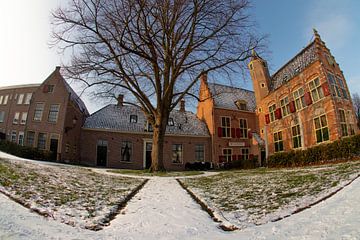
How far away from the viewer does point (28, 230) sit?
6.90ft

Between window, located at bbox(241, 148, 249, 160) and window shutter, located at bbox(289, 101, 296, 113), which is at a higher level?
window shutter, located at bbox(289, 101, 296, 113)

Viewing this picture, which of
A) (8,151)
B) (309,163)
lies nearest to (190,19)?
(309,163)

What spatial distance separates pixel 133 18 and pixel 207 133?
18.5m

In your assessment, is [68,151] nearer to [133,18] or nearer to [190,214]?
[133,18]

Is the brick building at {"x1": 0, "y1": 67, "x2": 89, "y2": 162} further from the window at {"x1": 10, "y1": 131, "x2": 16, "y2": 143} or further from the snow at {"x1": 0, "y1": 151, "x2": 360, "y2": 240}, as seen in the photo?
the snow at {"x1": 0, "y1": 151, "x2": 360, "y2": 240}

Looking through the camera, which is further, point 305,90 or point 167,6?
point 305,90

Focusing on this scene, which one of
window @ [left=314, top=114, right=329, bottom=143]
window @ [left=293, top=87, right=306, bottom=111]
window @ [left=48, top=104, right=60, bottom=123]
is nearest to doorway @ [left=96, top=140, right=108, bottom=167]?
window @ [left=48, top=104, right=60, bottom=123]

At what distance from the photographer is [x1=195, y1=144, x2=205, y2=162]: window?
26.6 m

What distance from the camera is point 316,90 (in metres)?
17.9

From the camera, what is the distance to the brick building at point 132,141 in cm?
2377

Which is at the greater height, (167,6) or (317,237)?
(167,6)

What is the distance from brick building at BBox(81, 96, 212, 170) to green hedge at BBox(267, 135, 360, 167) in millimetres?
11989

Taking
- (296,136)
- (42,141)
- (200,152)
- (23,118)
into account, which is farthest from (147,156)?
(23,118)

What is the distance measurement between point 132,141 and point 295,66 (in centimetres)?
1811
